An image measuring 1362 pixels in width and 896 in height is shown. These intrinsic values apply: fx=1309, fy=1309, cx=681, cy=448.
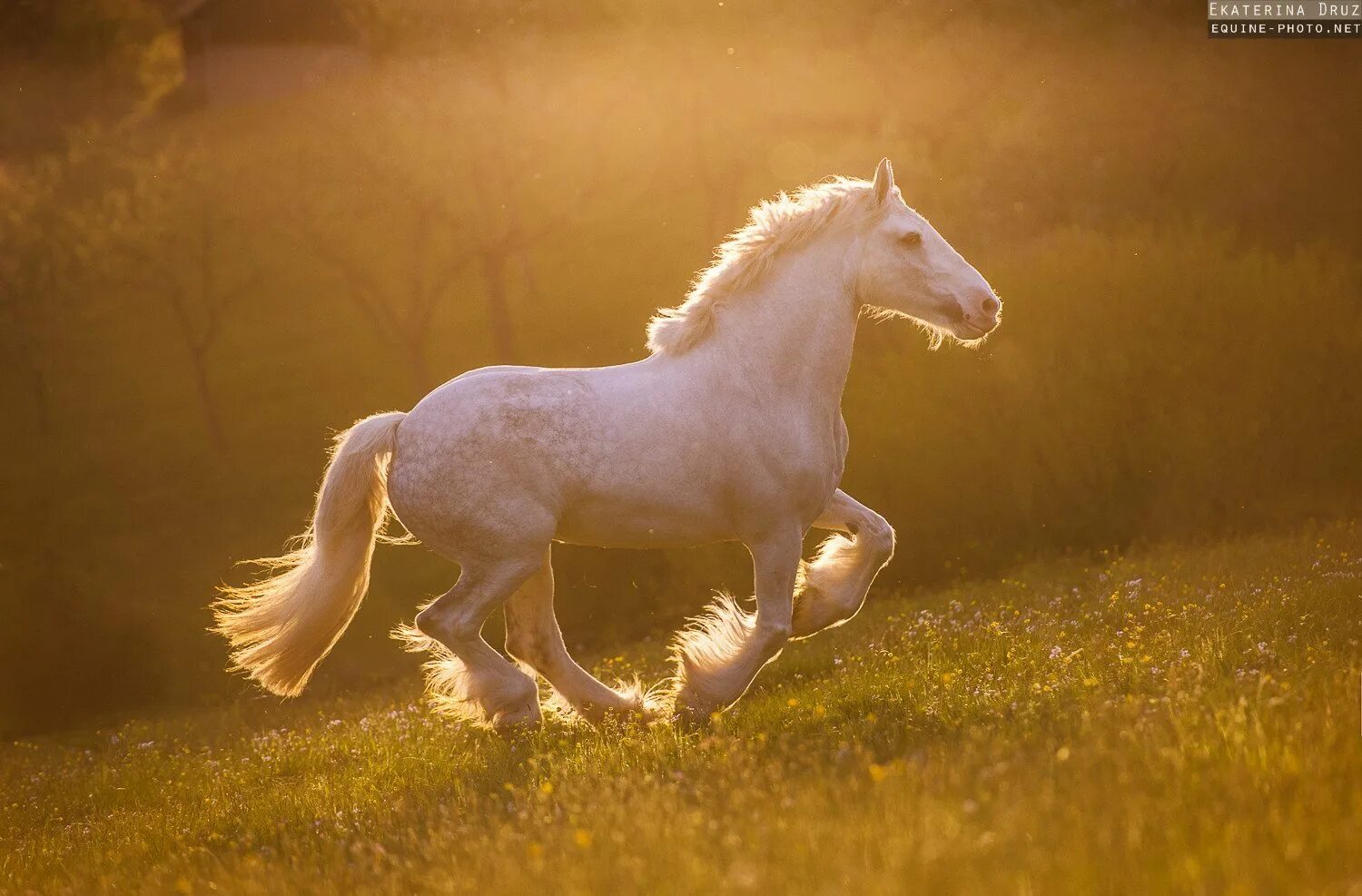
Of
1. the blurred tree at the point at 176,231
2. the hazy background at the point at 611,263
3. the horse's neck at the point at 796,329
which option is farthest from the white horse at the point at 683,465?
the blurred tree at the point at 176,231

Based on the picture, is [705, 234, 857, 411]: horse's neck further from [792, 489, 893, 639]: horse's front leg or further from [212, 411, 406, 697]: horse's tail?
[212, 411, 406, 697]: horse's tail

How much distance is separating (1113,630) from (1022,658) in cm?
87

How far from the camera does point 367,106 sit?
104 feet

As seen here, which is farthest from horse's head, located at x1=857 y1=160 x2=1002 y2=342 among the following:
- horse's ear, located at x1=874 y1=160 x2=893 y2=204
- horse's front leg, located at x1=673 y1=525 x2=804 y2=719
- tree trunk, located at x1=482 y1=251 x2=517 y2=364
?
tree trunk, located at x1=482 y1=251 x2=517 y2=364

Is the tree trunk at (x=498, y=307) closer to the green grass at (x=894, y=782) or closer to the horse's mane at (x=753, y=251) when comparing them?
the green grass at (x=894, y=782)

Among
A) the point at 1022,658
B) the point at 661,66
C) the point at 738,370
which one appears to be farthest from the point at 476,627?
the point at 661,66

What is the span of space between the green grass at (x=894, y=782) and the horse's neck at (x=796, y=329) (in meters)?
1.79

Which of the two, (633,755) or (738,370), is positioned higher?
(738,370)

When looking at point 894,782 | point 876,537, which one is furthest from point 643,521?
point 894,782

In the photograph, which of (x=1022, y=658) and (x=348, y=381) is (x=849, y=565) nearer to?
(x=1022, y=658)

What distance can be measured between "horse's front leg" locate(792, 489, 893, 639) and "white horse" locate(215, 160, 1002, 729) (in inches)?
0.5

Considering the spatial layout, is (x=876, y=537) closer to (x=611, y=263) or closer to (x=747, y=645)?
(x=747, y=645)

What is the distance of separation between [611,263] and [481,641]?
29.6 meters

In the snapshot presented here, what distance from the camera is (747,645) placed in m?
7.30
